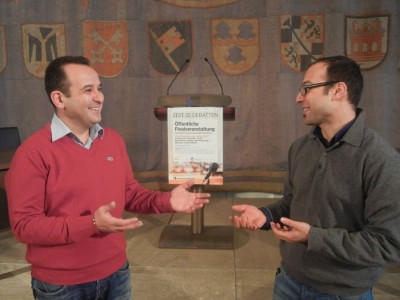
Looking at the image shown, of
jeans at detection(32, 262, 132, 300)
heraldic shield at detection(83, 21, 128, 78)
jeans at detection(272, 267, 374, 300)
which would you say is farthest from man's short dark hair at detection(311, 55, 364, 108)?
heraldic shield at detection(83, 21, 128, 78)

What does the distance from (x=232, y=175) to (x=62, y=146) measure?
316 cm

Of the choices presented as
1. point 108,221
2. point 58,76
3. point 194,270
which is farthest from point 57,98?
point 194,270

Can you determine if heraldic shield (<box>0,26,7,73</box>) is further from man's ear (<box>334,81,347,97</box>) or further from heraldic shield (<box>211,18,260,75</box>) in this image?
man's ear (<box>334,81,347,97</box>)

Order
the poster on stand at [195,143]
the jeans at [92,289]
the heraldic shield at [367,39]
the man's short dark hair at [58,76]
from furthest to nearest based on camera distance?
the heraldic shield at [367,39] → the poster on stand at [195,143] → the man's short dark hair at [58,76] → the jeans at [92,289]

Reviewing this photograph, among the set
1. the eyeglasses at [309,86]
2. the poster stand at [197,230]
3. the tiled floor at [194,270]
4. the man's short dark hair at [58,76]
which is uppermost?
the man's short dark hair at [58,76]

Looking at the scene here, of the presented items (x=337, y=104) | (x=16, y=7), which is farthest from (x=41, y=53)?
(x=337, y=104)

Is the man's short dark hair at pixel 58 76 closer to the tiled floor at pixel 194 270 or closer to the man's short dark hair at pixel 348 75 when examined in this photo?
the man's short dark hair at pixel 348 75

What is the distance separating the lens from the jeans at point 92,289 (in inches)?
55.2

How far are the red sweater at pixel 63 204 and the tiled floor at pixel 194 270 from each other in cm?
119

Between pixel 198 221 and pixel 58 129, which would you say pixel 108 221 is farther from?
pixel 198 221

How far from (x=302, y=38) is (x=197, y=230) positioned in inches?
97.6

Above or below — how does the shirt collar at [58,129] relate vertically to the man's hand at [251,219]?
above

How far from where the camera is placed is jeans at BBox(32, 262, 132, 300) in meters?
1.40

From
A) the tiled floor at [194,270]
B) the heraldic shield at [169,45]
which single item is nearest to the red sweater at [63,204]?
the tiled floor at [194,270]
